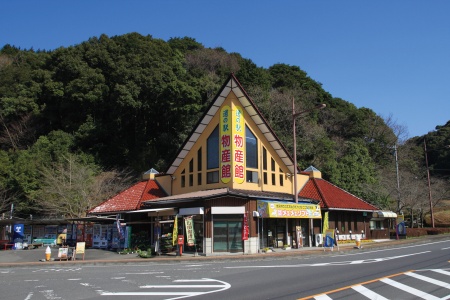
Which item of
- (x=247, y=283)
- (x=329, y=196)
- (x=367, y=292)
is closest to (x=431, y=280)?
(x=367, y=292)

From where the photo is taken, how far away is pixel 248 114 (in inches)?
1152

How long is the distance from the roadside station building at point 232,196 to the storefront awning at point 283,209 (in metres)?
0.06

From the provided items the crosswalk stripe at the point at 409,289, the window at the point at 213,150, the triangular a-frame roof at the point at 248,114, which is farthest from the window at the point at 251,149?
the crosswalk stripe at the point at 409,289

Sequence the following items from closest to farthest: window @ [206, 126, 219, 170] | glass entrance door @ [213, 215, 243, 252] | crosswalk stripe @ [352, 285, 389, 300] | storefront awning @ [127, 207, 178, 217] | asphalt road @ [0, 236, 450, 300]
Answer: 1. crosswalk stripe @ [352, 285, 389, 300]
2. asphalt road @ [0, 236, 450, 300]
3. glass entrance door @ [213, 215, 243, 252]
4. storefront awning @ [127, 207, 178, 217]
5. window @ [206, 126, 219, 170]

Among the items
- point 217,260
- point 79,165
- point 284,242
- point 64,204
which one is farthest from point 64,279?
point 79,165

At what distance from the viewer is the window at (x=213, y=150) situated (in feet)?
94.7

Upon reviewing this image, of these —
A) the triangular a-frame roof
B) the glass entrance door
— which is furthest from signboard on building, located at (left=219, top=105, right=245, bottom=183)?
the glass entrance door

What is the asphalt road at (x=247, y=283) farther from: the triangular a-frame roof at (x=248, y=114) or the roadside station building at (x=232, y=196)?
the triangular a-frame roof at (x=248, y=114)

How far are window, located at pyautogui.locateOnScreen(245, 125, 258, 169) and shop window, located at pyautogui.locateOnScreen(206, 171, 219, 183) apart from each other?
2.30 m

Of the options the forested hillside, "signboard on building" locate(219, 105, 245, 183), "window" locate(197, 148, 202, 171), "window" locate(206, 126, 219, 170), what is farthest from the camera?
the forested hillside

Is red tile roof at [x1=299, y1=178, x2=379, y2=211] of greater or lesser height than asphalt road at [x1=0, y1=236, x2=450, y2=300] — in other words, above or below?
above

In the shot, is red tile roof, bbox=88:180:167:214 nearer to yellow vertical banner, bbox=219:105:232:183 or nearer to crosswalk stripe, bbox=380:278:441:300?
yellow vertical banner, bbox=219:105:232:183

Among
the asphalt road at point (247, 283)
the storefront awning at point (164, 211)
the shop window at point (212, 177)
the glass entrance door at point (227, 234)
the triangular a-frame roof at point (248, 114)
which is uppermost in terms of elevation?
the triangular a-frame roof at point (248, 114)

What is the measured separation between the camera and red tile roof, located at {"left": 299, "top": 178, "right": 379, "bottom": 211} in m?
31.4
